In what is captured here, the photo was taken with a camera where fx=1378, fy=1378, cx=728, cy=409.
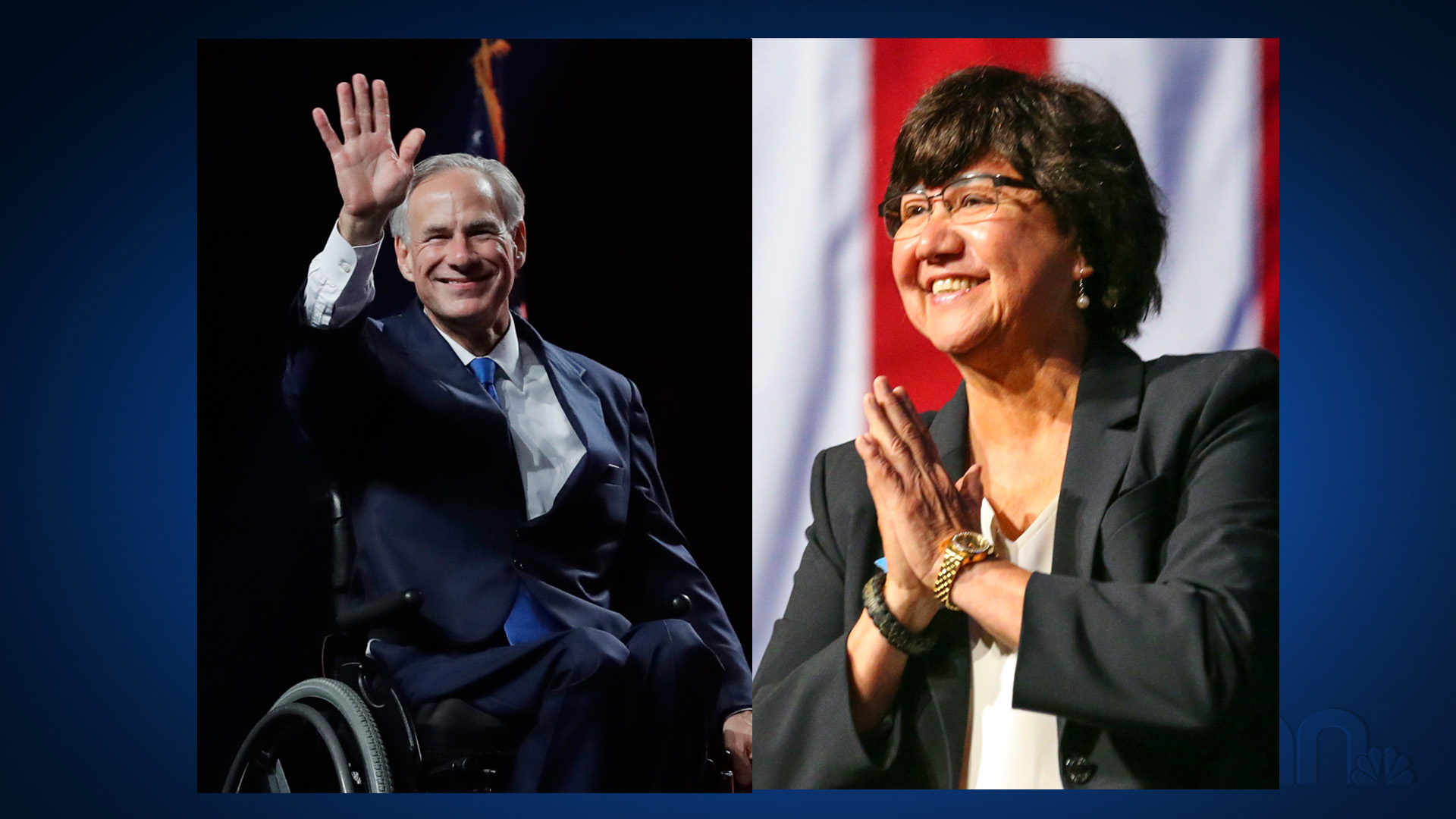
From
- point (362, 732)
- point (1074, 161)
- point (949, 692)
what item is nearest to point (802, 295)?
point (1074, 161)

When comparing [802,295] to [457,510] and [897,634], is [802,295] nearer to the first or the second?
[897,634]

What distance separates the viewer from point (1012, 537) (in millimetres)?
3582

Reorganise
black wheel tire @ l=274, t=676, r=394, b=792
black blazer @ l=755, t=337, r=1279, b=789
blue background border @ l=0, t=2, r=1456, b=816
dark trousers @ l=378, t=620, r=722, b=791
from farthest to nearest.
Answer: blue background border @ l=0, t=2, r=1456, b=816 < dark trousers @ l=378, t=620, r=722, b=791 < black wheel tire @ l=274, t=676, r=394, b=792 < black blazer @ l=755, t=337, r=1279, b=789

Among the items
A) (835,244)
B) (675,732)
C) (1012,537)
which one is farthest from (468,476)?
(1012,537)

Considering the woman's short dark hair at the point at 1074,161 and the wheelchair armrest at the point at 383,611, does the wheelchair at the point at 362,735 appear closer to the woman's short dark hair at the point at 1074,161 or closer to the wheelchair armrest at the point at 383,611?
the wheelchair armrest at the point at 383,611

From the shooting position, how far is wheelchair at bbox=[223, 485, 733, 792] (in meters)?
3.58

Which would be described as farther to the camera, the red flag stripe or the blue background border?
the blue background border

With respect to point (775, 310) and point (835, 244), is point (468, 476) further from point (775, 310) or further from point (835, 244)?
point (835, 244)

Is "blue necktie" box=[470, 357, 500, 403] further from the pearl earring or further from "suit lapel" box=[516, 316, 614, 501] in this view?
the pearl earring

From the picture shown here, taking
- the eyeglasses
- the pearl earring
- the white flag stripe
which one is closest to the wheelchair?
the white flag stripe

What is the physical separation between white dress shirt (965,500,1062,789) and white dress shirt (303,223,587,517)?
118cm

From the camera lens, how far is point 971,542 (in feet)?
11.4
